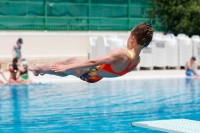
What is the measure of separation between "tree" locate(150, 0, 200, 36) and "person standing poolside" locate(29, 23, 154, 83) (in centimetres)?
2003

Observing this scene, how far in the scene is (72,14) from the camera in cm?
2531

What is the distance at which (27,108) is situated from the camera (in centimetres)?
1124

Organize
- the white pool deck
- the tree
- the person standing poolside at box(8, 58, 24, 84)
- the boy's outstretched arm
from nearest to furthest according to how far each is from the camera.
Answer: the boy's outstretched arm, the person standing poolside at box(8, 58, 24, 84), the white pool deck, the tree

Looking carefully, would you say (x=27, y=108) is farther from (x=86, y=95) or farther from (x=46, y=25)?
(x=46, y=25)

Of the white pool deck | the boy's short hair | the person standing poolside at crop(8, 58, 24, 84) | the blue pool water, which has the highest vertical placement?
the boy's short hair

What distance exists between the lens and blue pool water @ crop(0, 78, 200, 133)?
8953 mm

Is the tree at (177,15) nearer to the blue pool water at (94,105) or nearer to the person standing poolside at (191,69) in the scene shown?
the person standing poolside at (191,69)

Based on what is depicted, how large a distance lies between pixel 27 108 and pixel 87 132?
329cm

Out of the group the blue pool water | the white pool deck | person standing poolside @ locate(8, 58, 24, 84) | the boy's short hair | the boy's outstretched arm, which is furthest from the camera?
the white pool deck

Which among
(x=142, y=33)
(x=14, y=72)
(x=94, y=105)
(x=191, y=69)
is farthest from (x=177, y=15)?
(x=142, y=33)

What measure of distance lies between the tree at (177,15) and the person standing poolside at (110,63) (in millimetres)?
20028

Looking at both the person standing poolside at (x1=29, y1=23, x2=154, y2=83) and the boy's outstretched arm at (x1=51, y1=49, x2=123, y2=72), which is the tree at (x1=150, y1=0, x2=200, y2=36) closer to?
the person standing poolside at (x1=29, y1=23, x2=154, y2=83)

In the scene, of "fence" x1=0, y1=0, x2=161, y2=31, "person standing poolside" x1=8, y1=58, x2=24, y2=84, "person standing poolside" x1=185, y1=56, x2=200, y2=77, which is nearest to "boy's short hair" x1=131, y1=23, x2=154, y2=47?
"person standing poolside" x1=8, y1=58, x2=24, y2=84

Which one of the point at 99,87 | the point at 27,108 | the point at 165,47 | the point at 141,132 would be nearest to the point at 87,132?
the point at 141,132
